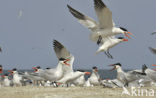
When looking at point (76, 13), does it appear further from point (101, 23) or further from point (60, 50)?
point (60, 50)

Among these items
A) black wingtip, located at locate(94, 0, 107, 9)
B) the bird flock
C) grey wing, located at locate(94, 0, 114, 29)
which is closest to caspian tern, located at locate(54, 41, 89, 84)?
the bird flock

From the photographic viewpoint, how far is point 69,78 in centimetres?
1267

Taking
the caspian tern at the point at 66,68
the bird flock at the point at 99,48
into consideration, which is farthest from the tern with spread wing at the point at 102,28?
the caspian tern at the point at 66,68

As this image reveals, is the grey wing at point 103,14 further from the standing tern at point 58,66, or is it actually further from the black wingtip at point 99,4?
the standing tern at point 58,66

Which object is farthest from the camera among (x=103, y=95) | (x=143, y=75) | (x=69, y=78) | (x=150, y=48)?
(x=143, y=75)

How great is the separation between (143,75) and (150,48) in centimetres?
195

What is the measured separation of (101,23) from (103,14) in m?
0.56

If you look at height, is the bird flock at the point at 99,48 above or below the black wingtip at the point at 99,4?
below

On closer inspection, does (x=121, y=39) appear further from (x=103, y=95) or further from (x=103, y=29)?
(x=103, y=95)

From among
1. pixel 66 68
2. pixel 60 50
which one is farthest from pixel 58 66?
pixel 60 50

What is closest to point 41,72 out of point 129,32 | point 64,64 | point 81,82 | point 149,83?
point 64,64

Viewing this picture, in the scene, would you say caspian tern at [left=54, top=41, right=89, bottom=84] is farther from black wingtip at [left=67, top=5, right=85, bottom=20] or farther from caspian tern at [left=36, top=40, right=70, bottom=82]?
black wingtip at [left=67, top=5, right=85, bottom=20]

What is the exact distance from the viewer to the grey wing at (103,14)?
38.7 feet

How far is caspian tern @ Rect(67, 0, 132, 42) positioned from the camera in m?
11.9
